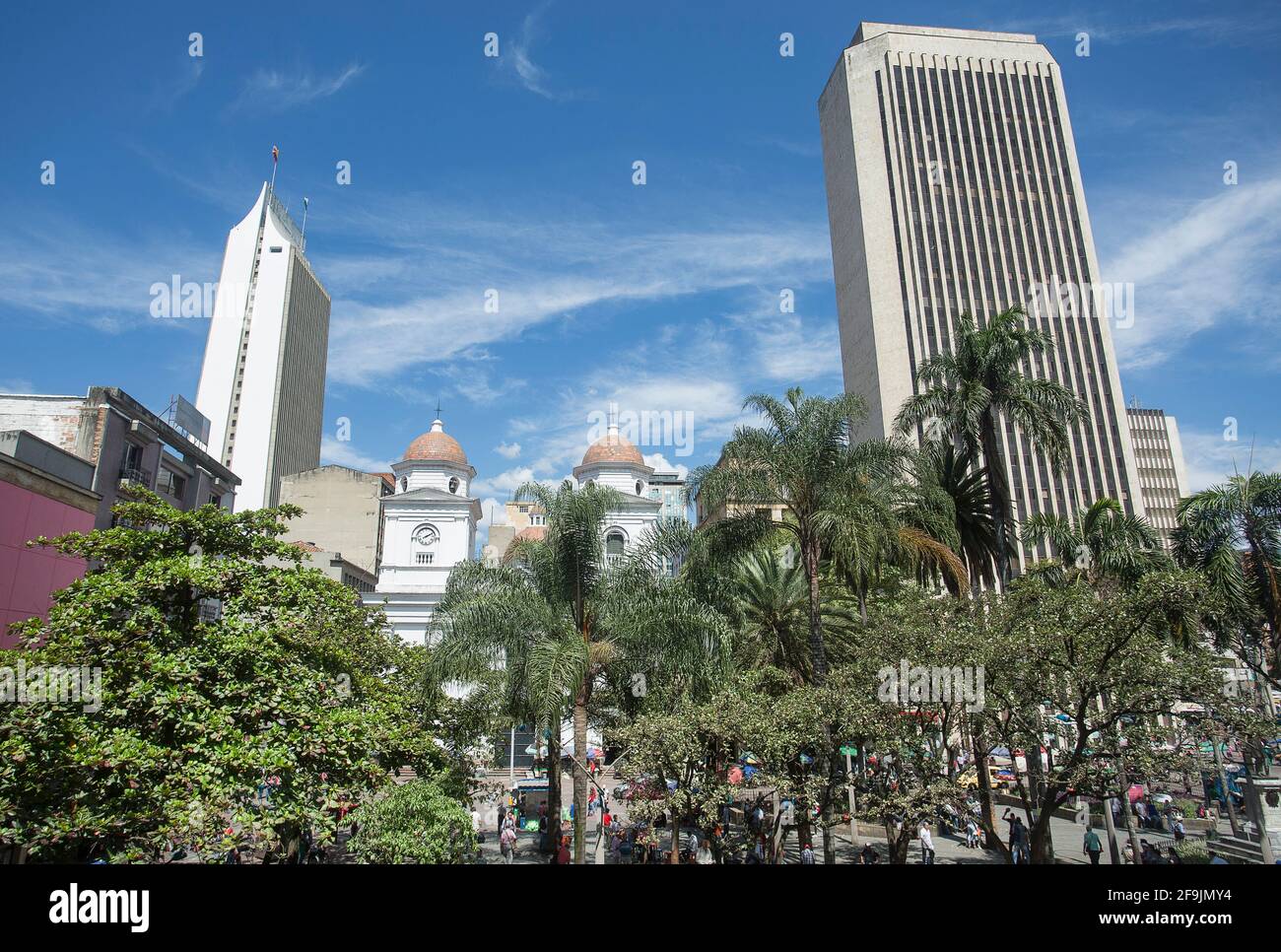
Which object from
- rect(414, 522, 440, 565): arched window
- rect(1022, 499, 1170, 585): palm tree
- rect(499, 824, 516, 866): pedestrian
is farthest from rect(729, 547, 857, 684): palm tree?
rect(414, 522, 440, 565): arched window

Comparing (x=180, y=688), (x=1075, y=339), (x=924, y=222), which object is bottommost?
(x=180, y=688)

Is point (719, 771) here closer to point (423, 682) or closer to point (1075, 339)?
point (423, 682)

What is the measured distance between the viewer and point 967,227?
6894 cm

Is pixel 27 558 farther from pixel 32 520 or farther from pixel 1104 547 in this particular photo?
pixel 1104 547

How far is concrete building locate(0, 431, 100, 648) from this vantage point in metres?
19.4

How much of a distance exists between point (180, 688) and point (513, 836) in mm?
12308

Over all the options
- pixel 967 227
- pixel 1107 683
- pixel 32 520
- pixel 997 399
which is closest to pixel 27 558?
pixel 32 520

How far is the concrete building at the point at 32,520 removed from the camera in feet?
63.7

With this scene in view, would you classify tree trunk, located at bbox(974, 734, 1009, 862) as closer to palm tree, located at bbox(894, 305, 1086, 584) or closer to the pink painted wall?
palm tree, located at bbox(894, 305, 1086, 584)

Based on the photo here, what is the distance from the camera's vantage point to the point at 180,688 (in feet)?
38.1

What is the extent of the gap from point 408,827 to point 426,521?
125ft

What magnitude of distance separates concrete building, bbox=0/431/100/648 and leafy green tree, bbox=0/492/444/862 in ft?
25.6

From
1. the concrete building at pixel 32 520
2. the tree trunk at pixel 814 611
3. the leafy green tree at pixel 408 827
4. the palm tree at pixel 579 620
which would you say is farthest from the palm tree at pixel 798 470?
the concrete building at pixel 32 520
